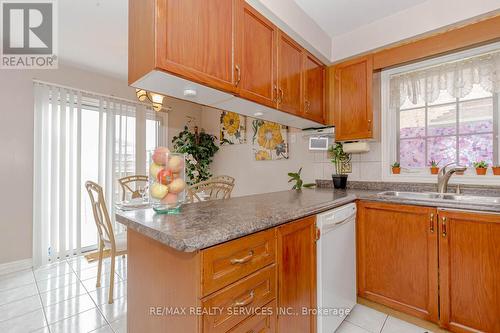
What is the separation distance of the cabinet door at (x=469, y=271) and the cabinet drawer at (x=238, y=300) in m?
1.27

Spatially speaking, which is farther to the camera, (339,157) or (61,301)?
(339,157)

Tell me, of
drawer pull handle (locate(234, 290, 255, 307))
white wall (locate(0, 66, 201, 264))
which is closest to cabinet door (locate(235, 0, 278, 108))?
drawer pull handle (locate(234, 290, 255, 307))

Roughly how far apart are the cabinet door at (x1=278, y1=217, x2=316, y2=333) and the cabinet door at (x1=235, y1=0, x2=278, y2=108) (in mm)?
891

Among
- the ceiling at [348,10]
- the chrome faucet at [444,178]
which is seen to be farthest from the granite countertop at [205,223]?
the ceiling at [348,10]

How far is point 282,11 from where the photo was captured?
1733 millimetres

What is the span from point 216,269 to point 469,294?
1662mm

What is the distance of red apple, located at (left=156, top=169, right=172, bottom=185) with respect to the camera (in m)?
1.11

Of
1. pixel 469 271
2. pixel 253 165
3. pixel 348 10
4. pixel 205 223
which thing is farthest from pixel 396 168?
pixel 205 223

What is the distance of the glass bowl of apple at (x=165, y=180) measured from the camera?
1109 millimetres

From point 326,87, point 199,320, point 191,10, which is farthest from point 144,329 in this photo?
point 326,87

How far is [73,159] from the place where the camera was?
3.04 metres

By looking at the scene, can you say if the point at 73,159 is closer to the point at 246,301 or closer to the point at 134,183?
the point at 134,183

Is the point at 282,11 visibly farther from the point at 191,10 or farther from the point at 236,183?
the point at 236,183

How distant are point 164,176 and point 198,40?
2.44 ft
